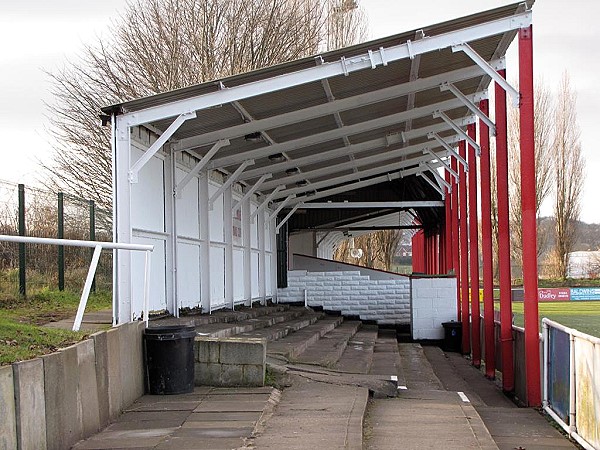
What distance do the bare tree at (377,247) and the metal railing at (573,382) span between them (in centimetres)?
4140

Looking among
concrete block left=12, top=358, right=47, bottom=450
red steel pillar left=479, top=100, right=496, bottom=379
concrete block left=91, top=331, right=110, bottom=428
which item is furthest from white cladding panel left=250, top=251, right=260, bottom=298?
concrete block left=12, top=358, right=47, bottom=450

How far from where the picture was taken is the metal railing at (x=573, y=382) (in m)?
7.40

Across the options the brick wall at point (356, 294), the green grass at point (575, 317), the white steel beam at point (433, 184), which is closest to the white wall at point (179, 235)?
the brick wall at point (356, 294)

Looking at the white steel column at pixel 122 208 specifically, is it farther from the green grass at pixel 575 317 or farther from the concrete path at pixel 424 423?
the green grass at pixel 575 317

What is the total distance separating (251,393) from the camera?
8578mm

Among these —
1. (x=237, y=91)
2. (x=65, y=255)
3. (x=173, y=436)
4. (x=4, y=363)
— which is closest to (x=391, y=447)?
(x=173, y=436)

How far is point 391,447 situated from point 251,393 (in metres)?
2.06

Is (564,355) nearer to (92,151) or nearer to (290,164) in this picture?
(290,164)

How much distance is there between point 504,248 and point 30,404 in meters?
8.57

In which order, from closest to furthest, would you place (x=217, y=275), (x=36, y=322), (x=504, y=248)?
(x=36, y=322) → (x=504, y=248) → (x=217, y=275)

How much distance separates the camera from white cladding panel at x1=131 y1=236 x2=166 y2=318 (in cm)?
1073

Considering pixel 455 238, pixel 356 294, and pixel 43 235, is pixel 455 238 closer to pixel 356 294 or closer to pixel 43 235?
pixel 356 294

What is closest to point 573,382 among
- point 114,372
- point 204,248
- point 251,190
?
point 114,372

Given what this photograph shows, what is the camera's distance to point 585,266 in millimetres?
62125
